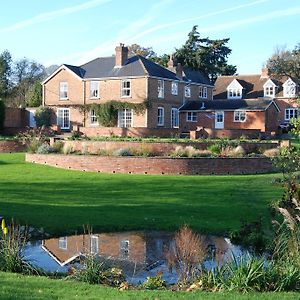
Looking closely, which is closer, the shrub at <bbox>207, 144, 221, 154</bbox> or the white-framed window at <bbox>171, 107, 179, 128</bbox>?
the shrub at <bbox>207, 144, 221, 154</bbox>

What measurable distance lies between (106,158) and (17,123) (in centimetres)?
2874

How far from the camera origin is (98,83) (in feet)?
173

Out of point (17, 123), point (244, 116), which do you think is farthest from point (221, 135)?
point (17, 123)

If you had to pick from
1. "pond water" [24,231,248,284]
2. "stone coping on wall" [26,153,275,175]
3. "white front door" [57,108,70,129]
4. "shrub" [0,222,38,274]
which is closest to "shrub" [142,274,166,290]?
"pond water" [24,231,248,284]

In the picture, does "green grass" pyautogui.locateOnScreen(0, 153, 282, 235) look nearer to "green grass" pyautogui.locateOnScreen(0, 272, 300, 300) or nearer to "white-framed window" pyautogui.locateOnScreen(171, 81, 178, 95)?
"green grass" pyautogui.locateOnScreen(0, 272, 300, 300)

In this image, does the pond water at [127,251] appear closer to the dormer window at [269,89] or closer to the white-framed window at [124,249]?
the white-framed window at [124,249]

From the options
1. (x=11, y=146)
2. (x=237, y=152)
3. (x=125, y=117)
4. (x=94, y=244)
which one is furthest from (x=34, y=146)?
(x=94, y=244)

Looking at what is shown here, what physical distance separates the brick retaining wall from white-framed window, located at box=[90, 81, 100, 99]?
21676 mm

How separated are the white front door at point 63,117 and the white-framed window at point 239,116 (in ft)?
56.5

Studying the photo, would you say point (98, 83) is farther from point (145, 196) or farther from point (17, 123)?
point (145, 196)

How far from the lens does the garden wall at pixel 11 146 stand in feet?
117

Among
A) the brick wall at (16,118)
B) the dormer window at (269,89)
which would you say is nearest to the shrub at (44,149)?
the brick wall at (16,118)

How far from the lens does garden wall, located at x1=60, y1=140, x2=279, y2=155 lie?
29.5 m

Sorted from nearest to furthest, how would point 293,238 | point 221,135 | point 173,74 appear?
1. point 293,238
2. point 221,135
3. point 173,74
